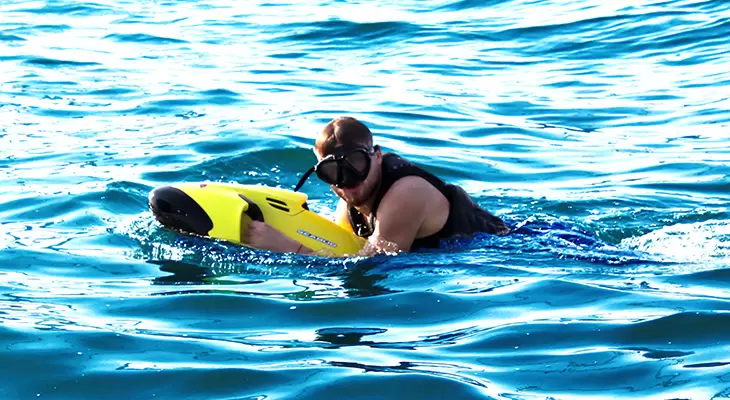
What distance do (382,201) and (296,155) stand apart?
13.5ft

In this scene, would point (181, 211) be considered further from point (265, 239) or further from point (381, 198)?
point (381, 198)

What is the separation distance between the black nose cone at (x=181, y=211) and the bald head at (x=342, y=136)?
86cm

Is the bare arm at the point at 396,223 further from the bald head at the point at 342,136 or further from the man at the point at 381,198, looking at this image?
the bald head at the point at 342,136

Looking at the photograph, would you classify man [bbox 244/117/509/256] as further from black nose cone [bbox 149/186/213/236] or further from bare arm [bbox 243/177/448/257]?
black nose cone [bbox 149/186/213/236]

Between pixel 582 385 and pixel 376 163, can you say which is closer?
pixel 582 385

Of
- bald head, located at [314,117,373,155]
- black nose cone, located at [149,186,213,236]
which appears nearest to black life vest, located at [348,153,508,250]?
bald head, located at [314,117,373,155]

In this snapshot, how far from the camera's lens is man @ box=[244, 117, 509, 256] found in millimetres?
7289

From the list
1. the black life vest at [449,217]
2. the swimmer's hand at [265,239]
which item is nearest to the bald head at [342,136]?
the black life vest at [449,217]

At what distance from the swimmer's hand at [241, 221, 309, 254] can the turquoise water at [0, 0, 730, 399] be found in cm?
7

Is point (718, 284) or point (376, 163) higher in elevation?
point (376, 163)

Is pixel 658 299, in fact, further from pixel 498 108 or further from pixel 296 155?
pixel 498 108

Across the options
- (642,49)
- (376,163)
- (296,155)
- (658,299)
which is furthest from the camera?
(642,49)

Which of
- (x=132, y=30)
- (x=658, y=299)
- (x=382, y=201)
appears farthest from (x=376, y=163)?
(x=132, y=30)

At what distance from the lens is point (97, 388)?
5.18 metres
